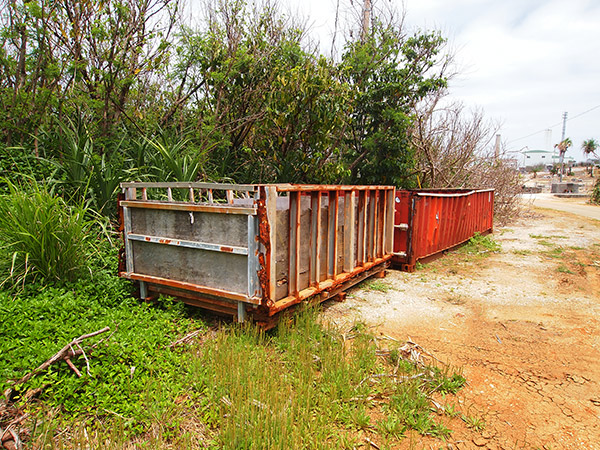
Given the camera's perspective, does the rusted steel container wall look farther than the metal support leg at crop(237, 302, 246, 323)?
Yes

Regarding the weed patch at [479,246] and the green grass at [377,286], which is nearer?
the green grass at [377,286]

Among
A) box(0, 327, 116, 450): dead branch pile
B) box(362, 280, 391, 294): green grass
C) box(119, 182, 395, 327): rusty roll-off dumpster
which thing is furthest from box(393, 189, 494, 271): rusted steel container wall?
box(0, 327, 116, 450): dead branch pile

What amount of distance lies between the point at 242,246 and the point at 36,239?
1940mm

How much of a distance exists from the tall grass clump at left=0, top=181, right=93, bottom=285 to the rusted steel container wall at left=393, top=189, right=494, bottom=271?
489 centimetres

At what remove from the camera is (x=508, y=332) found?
4289mm

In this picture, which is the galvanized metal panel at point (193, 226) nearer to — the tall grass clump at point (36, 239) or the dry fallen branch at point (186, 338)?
the tall grass clump at point (36, 239)

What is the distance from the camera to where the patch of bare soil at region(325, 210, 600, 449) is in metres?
2.69

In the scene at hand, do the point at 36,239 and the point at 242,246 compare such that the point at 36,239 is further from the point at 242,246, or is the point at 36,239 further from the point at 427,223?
the point at 427,223

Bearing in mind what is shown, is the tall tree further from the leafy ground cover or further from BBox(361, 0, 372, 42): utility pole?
the leafy ground cover

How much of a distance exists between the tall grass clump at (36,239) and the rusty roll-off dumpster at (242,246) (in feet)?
1.90

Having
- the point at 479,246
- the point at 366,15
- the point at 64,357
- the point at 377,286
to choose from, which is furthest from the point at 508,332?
the point at 366,15

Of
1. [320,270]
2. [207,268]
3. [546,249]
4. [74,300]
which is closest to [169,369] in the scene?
[207,268]

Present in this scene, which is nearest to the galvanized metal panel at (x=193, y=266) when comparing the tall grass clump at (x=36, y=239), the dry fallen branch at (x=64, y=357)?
the tall grass clump at (x=36, y=239)

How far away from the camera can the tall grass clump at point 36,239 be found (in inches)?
147
